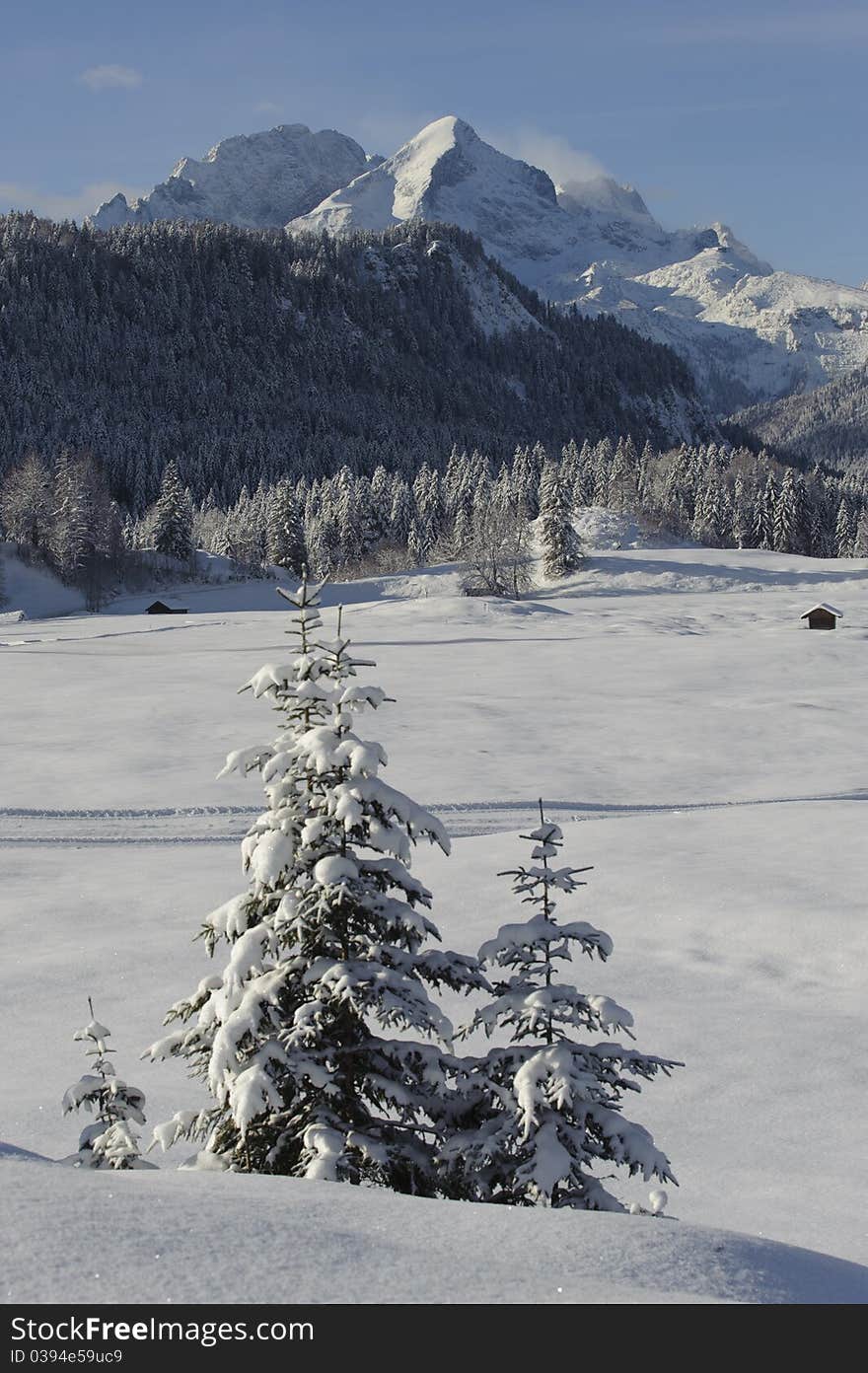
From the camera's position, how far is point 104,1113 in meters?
8.42

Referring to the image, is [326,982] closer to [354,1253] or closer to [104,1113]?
[354,1253]

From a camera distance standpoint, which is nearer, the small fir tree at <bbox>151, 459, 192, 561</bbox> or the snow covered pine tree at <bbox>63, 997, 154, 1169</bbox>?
the snow covered pine tree at <bbox>63, 997, 154, 1169</bbox>

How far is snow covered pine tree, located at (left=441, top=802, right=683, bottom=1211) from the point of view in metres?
7.16

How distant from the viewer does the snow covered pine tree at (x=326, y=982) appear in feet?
24.1

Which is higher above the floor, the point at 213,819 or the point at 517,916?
the point at 517,916

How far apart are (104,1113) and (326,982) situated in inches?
93.0

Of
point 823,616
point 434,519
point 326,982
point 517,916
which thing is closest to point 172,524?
point 434,519

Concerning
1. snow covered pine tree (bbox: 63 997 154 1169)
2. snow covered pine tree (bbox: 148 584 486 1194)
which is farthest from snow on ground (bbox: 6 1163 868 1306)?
snow covered pine tree (bbox: 63 997 154 1169)

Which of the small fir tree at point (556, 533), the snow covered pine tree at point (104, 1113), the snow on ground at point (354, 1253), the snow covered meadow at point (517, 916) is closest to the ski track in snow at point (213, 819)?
the snow covered meadow at point (517, 916)

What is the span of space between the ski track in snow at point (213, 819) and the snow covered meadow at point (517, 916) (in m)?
0.13

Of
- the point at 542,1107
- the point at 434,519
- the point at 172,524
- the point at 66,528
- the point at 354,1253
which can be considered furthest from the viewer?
the point at 434,519

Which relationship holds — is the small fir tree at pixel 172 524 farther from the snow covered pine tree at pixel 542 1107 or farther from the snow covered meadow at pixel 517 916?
the snow covered pine tree at pixel 542 1107

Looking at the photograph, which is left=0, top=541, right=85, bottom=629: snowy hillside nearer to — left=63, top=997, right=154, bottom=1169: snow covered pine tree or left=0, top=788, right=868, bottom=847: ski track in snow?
left=0, top=788, right=868, bottom=847: ski track in snow

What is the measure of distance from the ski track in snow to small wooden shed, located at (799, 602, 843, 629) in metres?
40.5
